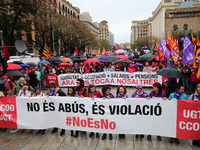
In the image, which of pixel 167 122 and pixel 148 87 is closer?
pixel 167 122

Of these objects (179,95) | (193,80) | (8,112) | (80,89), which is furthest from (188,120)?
(193,80)

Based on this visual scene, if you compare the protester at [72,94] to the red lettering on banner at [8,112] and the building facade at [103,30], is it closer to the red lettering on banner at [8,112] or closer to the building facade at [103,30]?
the red lettering on banner at [8,112]

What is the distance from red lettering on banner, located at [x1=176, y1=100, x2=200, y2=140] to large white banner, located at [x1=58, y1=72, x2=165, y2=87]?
6071 mm

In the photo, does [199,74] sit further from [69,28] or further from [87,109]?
[69,28]

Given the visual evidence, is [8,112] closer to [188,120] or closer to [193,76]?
[188,120]

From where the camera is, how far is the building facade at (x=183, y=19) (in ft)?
216

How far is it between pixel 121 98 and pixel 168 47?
730cm

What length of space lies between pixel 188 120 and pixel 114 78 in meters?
6.71

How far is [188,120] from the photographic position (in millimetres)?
4094

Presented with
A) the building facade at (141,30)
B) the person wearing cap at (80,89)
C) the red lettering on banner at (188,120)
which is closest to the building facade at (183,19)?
the person wearing cap at (80,89)

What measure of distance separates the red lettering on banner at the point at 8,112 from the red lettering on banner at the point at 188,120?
15.0 feet

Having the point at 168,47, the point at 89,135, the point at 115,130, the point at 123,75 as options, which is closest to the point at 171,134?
the point at 115,130

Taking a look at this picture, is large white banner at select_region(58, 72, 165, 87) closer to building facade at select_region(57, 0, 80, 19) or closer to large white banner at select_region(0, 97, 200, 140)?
large white banner at select_region(0, 97, 200, 140)

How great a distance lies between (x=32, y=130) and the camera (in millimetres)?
5238
